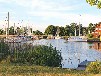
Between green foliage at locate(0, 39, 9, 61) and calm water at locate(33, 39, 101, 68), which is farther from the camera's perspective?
calm water at locate(33, 39, 101, 68)

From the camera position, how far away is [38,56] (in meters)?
27.3

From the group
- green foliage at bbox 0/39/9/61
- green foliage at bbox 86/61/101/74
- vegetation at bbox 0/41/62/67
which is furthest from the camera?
green foliage at bbox 0/39/9/61

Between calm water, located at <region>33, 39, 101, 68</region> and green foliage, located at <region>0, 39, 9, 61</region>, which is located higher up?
green foliage, located at <region>0, 39, 9, 61</region>

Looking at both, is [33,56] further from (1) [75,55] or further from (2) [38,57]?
(1) [75,55]

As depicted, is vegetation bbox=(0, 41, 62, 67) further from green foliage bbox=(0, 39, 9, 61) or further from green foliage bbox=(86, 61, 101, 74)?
green foliage bbox=(86, 61, 101, 74)

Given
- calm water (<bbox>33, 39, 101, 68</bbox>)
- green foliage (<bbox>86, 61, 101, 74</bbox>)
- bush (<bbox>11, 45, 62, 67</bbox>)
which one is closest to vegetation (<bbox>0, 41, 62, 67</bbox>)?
bush (<bbox>11, 45, 62, 67</bbox>)

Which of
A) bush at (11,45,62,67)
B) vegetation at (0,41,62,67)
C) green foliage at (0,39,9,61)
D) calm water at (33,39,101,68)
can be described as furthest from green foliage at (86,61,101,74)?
calm water at (33,39,101,68)

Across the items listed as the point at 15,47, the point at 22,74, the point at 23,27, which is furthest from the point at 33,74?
the point at 23,27

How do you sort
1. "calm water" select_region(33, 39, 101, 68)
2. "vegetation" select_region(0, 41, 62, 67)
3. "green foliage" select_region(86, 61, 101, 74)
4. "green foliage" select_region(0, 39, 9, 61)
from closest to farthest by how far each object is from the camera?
"green foliage" select_region(86, 61, 101, 74)
"vegetation" select_region(0, 41, 62, 67)
"green foliage" select_region(0, 39, 9, 61)
"calm water" select_region(33, 39, 101, 68)

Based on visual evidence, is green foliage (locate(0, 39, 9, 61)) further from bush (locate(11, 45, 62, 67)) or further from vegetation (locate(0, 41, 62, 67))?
bush (locate(11, 45, 62, 67))

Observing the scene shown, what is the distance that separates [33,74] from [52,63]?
10741 millimetres

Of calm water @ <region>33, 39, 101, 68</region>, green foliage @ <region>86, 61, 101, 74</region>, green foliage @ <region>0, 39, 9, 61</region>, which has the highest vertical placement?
green foliage @ <region>0, 39, 9, 61</region>

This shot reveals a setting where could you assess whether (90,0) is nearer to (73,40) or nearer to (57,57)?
(57,57)

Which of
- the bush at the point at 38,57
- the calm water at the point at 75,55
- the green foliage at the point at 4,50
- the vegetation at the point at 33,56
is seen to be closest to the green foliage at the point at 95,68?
the vegetation at the point at 33,56
